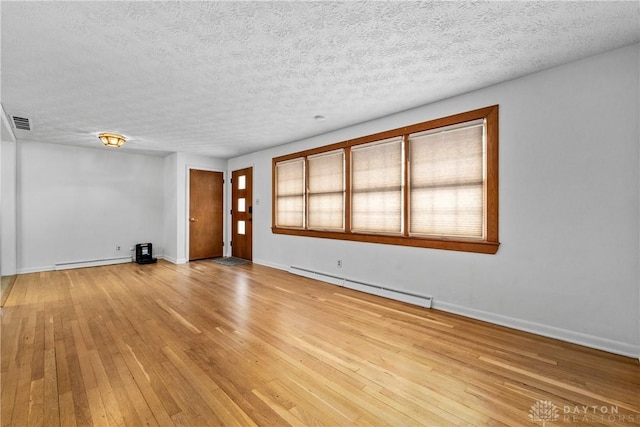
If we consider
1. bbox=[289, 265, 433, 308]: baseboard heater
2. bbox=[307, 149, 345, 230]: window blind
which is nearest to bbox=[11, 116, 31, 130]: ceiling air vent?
bbox=[307, 149, 345, 230]: window blind

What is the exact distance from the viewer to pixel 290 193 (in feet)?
18.4

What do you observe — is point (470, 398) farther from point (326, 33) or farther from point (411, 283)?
point (326, 33)

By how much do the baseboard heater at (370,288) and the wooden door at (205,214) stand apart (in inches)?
110

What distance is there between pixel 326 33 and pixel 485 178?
227 cm

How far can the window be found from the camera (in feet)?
10.4

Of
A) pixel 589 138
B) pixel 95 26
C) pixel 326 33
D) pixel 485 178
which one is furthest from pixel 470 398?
pixel 95 26

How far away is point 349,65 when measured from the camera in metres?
2.63

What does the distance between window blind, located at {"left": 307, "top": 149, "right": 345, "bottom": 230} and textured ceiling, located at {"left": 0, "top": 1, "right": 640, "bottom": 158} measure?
104 cm

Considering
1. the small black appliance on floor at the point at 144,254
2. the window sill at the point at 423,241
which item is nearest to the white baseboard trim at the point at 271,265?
the window sill at the point at 423,241

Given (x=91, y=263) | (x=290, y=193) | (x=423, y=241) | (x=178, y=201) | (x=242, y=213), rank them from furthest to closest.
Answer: (x=242, y=213)
(x=178, y=201)
(x=91, y=263)
(x=290, y=193)
(x=423, y=241)

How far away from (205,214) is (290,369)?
5602 millimetres

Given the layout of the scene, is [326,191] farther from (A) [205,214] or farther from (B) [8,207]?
(B) [8,207]

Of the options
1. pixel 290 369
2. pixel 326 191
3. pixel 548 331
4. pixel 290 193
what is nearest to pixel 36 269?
pixel 290 193

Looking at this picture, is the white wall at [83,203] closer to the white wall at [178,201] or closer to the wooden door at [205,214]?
the white wall at [178,201]
